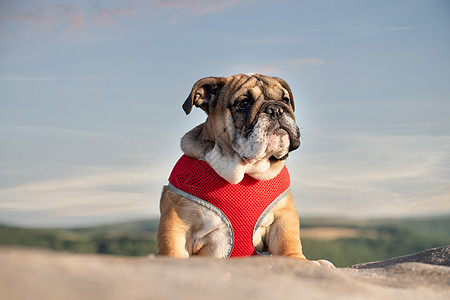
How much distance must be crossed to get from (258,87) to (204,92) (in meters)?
0.68

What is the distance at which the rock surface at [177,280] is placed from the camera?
2.25 metres

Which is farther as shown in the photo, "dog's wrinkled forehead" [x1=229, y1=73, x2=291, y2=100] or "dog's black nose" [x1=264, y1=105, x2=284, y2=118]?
"dog's wrinkled forehead" [x1=229, y1=73, x2=291, y2=100]

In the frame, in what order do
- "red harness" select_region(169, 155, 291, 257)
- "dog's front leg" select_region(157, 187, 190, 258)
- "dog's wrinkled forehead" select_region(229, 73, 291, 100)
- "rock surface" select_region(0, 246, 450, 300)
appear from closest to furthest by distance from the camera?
"rock surface" select_region(0, 246, 450, 300), "dog's front leg" select_region(157, 187, 190, 258), "red harness" select_region(169, 155, 291, 257), "dog's wrinkled forehead" select_region(229, 73, 291, 100)

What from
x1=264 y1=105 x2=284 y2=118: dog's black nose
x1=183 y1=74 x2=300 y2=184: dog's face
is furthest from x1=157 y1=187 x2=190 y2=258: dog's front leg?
x1=264 y1=105 x2=284 y2=118: dog's black nose

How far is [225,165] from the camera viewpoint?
580 centimetres

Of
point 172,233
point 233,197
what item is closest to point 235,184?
point 233,197

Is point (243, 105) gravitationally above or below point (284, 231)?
above

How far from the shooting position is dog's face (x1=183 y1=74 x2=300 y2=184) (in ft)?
18.6

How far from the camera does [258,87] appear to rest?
19.8 feet

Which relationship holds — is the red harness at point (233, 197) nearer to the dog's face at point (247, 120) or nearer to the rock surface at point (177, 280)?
the dog's face at point (247, 120)

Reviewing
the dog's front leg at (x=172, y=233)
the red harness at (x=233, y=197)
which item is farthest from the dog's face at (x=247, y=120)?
the dog's front leg at (x=172, y=233)

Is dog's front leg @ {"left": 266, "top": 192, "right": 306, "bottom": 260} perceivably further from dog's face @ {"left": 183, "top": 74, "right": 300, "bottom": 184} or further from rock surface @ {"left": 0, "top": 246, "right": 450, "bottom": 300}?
rock surface @ {"left": 0, "top": 246, "right": 450, "bottom": 300}

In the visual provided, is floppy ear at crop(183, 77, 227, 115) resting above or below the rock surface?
above

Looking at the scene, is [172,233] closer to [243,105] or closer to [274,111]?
[243,105]
